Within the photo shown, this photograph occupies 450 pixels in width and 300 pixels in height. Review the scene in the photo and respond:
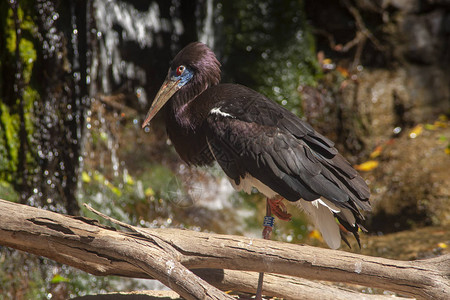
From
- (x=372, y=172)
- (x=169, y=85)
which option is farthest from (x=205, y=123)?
(x=372, y=172)

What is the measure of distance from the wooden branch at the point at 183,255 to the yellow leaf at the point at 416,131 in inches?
140

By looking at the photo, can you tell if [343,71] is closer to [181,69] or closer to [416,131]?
[416,131]

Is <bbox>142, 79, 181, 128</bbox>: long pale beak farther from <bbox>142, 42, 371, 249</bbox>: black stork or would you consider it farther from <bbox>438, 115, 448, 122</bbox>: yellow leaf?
<bbox>438, 115, 448, 122</bbox>: yellow leaf

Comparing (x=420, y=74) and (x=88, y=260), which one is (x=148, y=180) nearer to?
(x=88, y=260)

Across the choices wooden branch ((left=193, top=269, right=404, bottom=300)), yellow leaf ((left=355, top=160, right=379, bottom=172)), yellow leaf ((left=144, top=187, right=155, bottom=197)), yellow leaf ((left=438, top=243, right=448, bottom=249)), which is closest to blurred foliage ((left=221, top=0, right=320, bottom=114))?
yellow leaf ((left=355, top=160, right=379, bottom=172))

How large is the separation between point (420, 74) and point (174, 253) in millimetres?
4823

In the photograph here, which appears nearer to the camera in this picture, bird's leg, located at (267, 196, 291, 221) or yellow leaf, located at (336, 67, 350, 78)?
bird's leg, located at (267, 196, 291, 221)

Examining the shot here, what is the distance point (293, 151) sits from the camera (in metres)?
3.00

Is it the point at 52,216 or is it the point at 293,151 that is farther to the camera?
the point at 293,151

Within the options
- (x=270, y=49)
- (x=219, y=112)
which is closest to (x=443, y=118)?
(x=270, y=49)

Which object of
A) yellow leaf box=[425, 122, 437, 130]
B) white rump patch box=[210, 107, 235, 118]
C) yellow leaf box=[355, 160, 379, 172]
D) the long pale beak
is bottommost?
white rump patch box=[210, 107, 235, 118]

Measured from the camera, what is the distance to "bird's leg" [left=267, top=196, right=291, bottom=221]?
10.7ft

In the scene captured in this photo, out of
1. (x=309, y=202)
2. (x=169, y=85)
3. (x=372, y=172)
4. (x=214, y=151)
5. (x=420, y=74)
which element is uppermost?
(x=420, y=74)

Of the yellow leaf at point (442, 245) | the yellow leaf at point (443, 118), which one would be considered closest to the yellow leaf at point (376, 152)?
the yellow leaf at point (443, 118)
